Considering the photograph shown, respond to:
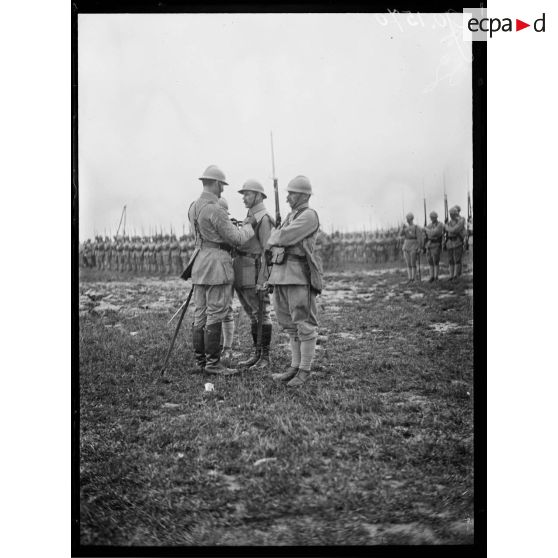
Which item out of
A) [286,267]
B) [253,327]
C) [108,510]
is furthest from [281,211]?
[108,510]

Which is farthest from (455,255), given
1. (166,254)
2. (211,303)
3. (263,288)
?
(166,254)

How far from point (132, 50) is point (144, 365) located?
2.66 m

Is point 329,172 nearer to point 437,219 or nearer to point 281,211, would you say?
point 281,211

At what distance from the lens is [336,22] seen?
5.48 metres

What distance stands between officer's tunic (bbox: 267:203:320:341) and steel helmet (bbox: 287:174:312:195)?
0.39ft

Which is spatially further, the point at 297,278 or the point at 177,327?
Result: the point at 177,327

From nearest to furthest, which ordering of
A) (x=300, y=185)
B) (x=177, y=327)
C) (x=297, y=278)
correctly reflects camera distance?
(x=300, y=185) → (x=297, y=278) → (x=177, y=327)

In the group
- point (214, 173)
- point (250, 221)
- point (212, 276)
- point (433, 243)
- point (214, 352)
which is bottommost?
point (214, 352)

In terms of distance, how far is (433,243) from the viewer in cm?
545

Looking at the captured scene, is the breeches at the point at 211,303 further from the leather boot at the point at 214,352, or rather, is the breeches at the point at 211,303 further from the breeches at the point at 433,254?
the breeches at the point at 433,254

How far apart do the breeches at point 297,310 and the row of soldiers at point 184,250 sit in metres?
0.33

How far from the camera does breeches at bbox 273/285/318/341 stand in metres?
5.68

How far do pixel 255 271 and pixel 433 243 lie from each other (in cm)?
156

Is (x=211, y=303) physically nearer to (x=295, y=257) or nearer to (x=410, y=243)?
(x=295, y=257)
